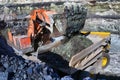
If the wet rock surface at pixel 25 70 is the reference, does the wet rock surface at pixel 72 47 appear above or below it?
below

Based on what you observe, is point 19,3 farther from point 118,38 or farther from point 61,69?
point 61,69

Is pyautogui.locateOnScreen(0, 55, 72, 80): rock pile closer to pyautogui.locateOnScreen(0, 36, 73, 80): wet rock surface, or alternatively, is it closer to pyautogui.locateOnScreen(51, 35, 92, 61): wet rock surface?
pyautogui.locateOnScreen(0, 36, 73, 80): wet rock surface

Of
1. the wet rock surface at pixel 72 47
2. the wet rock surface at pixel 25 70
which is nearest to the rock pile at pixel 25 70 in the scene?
the wet rock surface at pixel 25 70

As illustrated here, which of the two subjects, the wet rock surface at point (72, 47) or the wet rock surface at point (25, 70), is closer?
the wet rock surface at point (25, 70)

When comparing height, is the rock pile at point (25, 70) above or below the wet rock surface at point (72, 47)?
above

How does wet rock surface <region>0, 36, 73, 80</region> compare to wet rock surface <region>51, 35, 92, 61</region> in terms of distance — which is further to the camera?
wet rock surface <region>51, 35, 92, 61</region>

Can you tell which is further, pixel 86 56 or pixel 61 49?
pixel 61 49

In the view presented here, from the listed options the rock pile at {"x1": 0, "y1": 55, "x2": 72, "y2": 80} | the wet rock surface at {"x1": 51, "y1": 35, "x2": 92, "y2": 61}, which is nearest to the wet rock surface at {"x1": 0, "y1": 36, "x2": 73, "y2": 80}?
the rock pile at {"x1": 0, "y1": 55, "x2": 72, "y2": 80}

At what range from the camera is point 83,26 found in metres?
9.08

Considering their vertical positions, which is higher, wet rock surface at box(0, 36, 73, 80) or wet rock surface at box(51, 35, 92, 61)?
wet rock surface at box(0, 36, 73, 80)

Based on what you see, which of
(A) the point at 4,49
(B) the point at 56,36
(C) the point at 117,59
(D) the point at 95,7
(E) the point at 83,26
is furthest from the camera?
(D) the point at 95,7

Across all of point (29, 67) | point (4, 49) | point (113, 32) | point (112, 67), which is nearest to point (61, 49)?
point (4, 49)

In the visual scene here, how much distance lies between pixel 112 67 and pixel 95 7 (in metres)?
3.03

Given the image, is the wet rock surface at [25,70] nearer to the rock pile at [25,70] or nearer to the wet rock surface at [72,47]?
the rock pile at [25,70]
